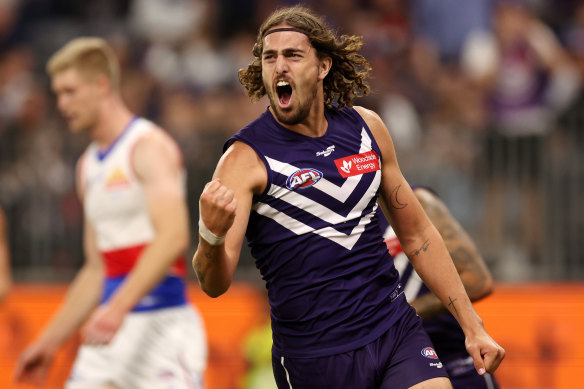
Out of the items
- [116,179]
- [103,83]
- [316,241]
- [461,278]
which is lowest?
[461,278]

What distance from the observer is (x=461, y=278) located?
17.2 ft

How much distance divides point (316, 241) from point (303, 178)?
0.96ft

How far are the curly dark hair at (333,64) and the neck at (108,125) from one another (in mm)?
2069

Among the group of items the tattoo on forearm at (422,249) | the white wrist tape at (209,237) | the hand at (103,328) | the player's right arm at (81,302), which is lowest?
the player's right arm at (81,302)

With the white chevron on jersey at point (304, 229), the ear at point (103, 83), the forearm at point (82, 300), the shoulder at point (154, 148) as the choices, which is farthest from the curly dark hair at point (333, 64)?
the forearm at point (82, 300)

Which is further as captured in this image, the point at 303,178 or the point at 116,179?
the point at 116,179

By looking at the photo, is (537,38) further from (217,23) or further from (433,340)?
(433,340)

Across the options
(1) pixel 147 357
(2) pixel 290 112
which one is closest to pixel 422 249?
(2) pixel 290 112

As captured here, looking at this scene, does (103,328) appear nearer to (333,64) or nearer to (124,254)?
(124,254)

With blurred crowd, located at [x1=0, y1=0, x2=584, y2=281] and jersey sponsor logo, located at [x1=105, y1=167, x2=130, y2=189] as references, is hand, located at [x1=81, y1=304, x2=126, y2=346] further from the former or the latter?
blurred crowd, located at [x1=0, y1=0, x2=584, y2=281]

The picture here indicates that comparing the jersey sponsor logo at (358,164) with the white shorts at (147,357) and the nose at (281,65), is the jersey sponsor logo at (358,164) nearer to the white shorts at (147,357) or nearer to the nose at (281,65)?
the nose at (281,65)

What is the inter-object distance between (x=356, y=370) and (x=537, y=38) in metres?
6.86

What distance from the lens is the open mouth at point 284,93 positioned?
14.4 ft

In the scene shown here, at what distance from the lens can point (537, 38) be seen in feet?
34.0
